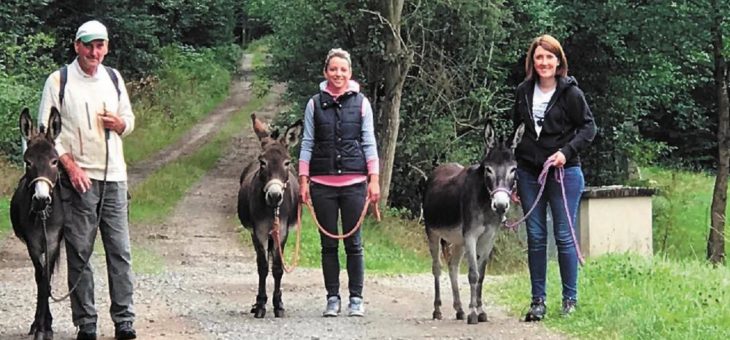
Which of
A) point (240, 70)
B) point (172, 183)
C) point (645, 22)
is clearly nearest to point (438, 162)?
point (645, 22)

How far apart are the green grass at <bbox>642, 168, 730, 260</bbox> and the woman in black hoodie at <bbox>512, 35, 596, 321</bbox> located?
12.3 meters

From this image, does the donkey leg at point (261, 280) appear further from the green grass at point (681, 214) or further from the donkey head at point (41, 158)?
the green grass at point (681, 214)

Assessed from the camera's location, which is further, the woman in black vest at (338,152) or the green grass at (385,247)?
the green grass at (385,247)

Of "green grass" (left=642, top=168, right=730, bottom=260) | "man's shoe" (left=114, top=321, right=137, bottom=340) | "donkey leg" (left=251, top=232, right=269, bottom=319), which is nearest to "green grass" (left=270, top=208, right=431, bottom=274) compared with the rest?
"green grass" (left=642, top=168, right=730, bottom=260)

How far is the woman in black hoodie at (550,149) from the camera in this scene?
27.5 ft

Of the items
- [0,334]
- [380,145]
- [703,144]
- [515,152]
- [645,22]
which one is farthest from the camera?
[703,144]

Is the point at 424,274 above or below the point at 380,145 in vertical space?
below

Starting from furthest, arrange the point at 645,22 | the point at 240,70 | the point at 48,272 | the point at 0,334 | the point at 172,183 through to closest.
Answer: the point at 240,70
the point at 172,183
the point at 645,22
the point at 0,334
the point at 48,272

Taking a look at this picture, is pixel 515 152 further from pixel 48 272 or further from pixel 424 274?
pixel 424 274

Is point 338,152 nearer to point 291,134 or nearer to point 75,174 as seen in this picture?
point 291,134

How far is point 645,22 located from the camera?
72.2 feet

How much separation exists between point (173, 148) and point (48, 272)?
951 inches

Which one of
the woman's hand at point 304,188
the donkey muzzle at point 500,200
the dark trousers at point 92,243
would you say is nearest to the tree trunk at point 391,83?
the woman's hand at point 304,188

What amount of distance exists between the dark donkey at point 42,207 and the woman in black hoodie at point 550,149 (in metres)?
3.53
